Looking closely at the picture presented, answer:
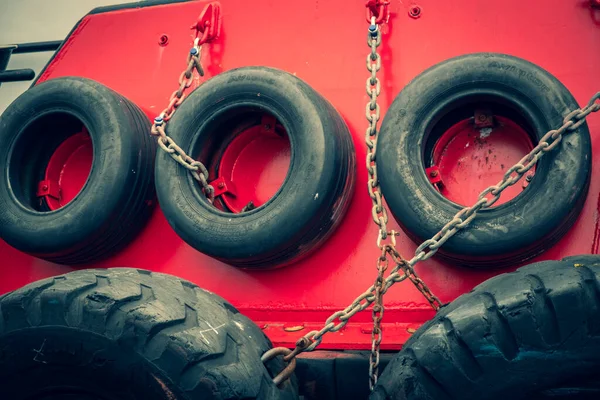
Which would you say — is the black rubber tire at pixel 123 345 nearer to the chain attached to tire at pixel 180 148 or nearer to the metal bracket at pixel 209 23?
the chain attached to tire at pixel 180 148

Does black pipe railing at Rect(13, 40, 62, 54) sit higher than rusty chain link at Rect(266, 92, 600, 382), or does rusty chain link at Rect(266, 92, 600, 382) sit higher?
black pipe railing at Rect(13, 40, 62, 54)

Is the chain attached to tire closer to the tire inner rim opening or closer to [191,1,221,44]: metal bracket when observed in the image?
[191,1,221,44]: metal bracket

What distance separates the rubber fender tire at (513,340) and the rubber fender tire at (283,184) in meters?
0.68

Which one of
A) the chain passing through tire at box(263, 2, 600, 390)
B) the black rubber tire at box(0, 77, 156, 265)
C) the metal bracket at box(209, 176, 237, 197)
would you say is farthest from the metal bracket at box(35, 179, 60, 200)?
the chain passing through tire at box(263, 2, 600, 390)

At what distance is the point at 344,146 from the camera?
7.88 ft

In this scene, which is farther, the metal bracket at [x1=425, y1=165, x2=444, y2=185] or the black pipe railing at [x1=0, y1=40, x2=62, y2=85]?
the black pipe railing at [x1=0, y1=40, x2=62, y2=85]

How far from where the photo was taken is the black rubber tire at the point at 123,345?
1.72m

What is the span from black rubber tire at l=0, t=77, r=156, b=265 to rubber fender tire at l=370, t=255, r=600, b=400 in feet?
4.49

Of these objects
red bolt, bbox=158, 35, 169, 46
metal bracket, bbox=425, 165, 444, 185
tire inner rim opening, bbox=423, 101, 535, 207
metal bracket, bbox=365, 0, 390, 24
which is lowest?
metal bracket, bbox=425, 165, 444, 185

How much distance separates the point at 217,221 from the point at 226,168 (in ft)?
1.23

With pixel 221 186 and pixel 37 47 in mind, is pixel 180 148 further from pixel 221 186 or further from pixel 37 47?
pixel 37 47

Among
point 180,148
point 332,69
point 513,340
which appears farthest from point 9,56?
point 513,340

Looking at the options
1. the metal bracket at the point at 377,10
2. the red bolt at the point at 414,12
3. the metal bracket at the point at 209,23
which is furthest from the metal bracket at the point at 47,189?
the red bolt at the point at 414,12

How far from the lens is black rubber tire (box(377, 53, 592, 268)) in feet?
6.66
